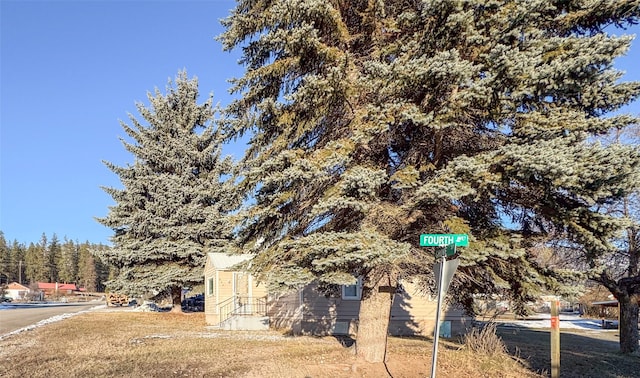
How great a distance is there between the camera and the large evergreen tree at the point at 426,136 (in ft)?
22.8

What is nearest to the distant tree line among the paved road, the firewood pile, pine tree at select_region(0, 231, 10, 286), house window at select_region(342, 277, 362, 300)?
pine tree at select_region(0, 231, 10, 286)

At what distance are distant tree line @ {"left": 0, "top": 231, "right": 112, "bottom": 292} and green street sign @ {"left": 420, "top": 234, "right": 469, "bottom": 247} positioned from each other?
98.6 meters

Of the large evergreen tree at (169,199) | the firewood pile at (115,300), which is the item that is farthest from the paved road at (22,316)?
the firewood pile at (115,300)

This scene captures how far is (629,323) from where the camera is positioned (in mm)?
13414

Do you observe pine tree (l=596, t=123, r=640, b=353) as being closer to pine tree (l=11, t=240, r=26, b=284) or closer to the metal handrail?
the metal handrail

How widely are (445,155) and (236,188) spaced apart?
4002 millimetres

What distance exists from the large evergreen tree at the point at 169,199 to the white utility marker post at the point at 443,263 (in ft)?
62.3

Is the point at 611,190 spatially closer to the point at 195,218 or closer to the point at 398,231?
the point at 398,231

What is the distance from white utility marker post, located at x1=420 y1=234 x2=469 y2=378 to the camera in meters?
5.41

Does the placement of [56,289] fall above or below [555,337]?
below

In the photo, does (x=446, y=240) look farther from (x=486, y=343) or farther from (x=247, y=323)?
(x=247, y=323)

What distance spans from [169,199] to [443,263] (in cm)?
2144

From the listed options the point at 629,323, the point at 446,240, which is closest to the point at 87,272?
the point at 629,323

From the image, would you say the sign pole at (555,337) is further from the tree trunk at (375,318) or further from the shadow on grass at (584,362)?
the tree trunk at (375,318)
